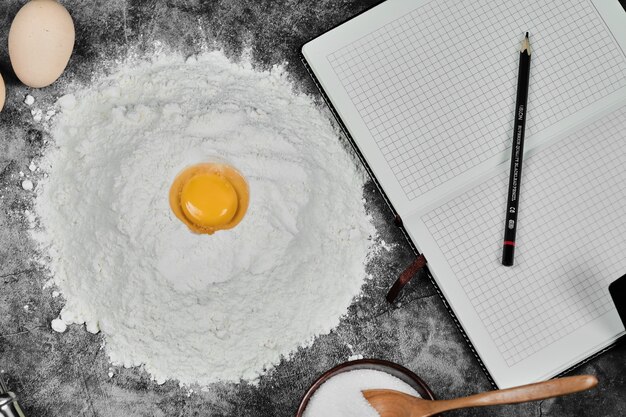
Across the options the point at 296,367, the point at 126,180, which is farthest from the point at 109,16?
the point at 296,367

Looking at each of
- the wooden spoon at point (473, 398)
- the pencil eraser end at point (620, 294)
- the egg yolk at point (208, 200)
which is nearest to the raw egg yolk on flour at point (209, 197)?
the egg yolk at point (208, 200)

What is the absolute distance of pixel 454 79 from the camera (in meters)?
0.97

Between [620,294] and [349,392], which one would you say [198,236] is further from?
[620,294]

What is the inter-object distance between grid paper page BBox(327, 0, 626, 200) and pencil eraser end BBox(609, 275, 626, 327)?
0.73 feet

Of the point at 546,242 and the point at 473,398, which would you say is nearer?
the point at 473,398

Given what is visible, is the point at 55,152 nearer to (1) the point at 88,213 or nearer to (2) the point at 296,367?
(1) the point at 88,213

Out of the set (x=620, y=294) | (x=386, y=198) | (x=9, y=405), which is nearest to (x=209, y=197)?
(x=386, y=198)

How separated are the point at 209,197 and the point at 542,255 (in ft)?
1.45

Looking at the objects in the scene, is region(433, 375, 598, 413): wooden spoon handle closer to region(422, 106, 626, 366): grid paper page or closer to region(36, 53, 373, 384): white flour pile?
region(422, 106, 626, 366): grid paper page

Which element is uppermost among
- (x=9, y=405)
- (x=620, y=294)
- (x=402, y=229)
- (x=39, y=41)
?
(x=39, y=41)

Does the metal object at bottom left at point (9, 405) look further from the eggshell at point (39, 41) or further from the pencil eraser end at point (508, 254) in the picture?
the pencil eraser end at point (508, 254)

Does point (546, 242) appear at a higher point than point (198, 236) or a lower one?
lower

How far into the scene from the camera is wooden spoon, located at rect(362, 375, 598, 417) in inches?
31.6

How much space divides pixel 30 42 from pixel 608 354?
0.87 m
